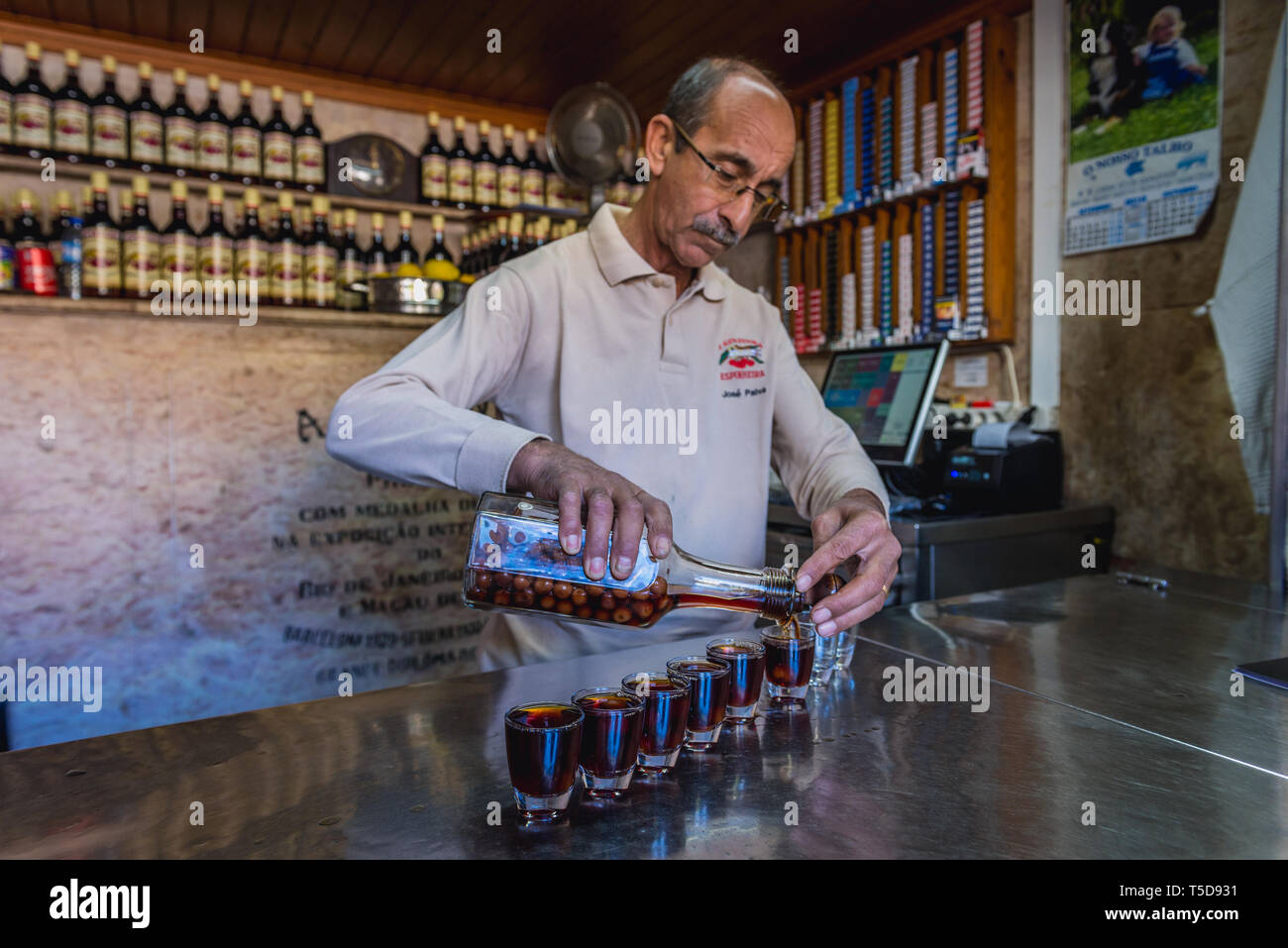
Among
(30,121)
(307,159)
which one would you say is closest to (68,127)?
(30,121)

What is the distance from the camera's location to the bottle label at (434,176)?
3.55m

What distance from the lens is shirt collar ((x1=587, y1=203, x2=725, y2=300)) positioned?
57.6 inches

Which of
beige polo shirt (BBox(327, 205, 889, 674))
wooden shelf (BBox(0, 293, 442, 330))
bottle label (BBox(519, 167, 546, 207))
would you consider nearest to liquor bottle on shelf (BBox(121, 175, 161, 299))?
wooden shelf (BBox(0, 293, 442, 330))

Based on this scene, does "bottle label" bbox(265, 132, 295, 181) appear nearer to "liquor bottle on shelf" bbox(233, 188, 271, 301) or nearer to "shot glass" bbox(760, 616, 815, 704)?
"liquor bottle on shelf" bbox(233, 188, 271, 301)

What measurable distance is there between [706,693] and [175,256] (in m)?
2.78

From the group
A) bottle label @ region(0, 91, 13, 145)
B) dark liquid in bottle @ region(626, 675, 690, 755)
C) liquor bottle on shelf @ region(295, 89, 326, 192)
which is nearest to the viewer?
dark liquid in bottle @ region(626, 675, 690, 755)

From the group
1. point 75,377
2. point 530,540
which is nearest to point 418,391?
point 530,540

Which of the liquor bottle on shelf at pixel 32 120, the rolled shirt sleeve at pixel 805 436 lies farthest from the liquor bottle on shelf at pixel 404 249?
the rolled shirt sleeve at pixel 805 436

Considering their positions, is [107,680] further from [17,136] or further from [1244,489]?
[1244,489]

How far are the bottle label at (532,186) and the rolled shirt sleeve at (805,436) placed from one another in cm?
239

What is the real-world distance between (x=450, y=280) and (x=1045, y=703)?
2439mm

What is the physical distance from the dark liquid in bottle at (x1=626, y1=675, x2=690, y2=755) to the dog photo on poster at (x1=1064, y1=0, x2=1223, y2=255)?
2.21 metres

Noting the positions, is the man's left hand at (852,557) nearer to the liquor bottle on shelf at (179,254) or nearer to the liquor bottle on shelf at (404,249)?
the liquor bottle on shelf at (179,254)
